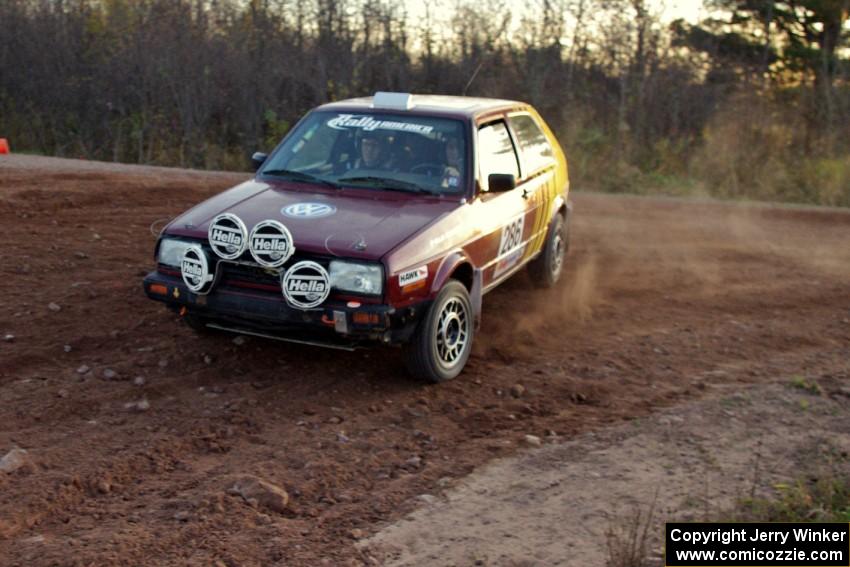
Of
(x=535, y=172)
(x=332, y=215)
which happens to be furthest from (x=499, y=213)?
(x=332, y=215)

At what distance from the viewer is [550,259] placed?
343 inches

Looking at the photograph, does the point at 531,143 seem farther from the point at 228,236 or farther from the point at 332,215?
the point at 228,236

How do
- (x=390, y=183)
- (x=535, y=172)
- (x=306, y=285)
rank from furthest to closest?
(x=535, y=172)
(x=390, y=183)
(x=306, y=285)

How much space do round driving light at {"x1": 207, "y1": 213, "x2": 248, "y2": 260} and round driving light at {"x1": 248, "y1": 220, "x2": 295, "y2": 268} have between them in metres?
0.06

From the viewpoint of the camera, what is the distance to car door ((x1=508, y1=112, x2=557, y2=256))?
7863 mm

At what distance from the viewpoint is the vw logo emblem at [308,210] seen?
623 cm

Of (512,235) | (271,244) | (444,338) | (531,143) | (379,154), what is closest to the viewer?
(271,244)

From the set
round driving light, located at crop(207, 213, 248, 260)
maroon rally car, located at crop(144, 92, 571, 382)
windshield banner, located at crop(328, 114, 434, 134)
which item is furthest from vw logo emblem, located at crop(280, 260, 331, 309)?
windshield banner, located at crop(328, 114, 434, 134)

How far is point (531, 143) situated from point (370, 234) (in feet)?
8.90

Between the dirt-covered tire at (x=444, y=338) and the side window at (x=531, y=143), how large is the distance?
6.16ft

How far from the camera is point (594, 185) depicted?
51.7 ft

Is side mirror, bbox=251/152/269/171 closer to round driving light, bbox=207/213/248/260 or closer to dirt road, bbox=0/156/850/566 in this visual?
dirt road, bbox=0/156/850/566

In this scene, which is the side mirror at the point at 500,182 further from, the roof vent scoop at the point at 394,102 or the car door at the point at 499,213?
the roof vent scoop at the point at 394,102

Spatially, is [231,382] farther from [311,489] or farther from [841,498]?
[841,498]
